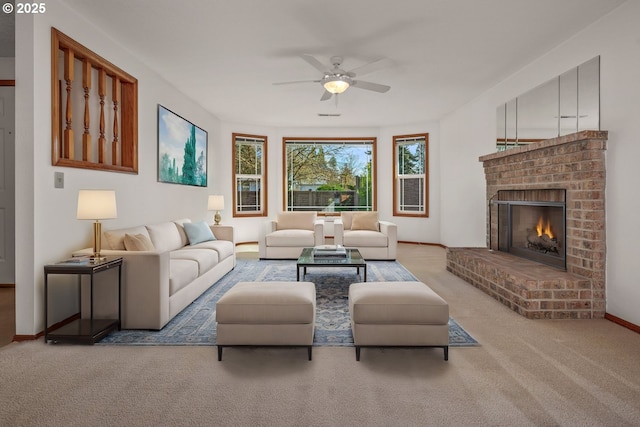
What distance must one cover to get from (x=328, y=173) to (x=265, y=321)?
21.1ft

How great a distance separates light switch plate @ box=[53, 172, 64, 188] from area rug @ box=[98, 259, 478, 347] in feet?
4.41

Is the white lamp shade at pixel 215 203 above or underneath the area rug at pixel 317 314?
above

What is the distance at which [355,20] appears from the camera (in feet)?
11.4

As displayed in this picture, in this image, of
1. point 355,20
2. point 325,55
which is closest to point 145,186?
point 325,55

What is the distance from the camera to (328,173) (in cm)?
871

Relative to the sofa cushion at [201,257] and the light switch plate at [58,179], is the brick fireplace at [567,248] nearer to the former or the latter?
the sofa cushion at [201,257]

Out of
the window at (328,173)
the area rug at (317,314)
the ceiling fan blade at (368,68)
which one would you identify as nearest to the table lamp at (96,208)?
the area rug at (317,314)

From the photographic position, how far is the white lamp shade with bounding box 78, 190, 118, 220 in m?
2.96

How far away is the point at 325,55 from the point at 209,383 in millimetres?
3649

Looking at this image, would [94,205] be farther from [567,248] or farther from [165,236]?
[567,248]

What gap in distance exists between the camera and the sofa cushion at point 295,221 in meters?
6.99

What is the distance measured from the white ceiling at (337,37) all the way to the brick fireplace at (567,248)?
114 centimetres

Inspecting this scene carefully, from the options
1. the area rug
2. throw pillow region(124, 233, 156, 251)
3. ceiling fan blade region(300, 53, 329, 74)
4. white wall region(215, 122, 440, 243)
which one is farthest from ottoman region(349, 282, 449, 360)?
white wall region(215, 122, 440, 243)

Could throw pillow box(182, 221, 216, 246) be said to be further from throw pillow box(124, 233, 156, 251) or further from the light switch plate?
the light switch plate
